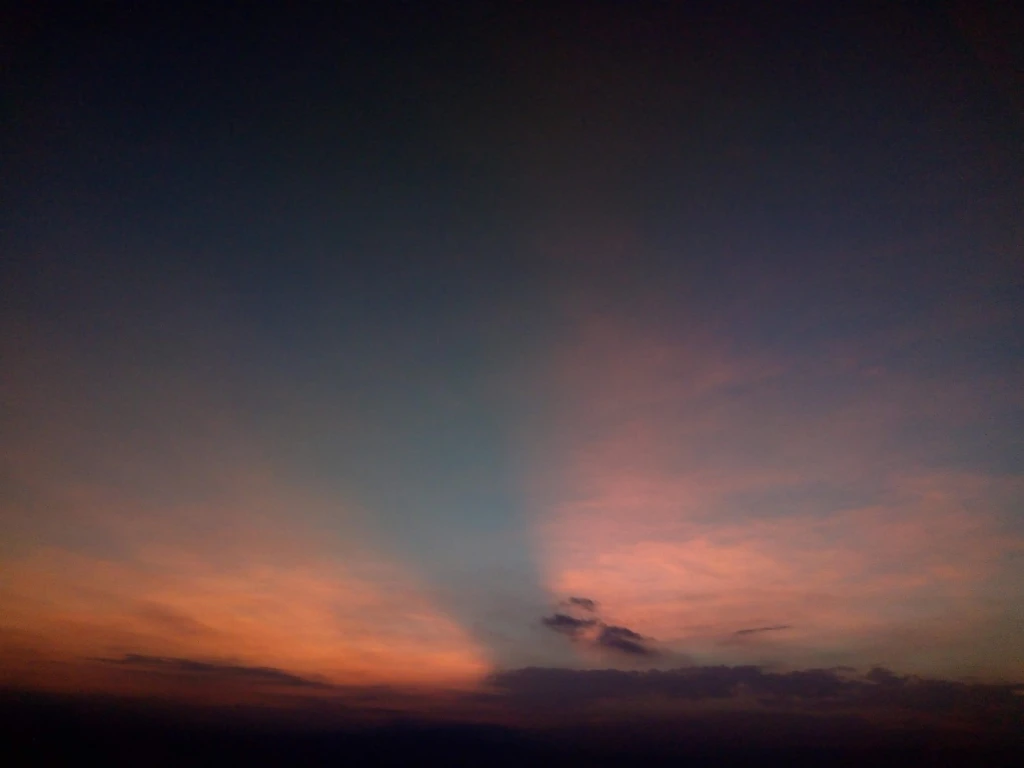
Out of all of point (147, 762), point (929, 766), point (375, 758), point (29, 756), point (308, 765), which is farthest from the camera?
point (375, 758)

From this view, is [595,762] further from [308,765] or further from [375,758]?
[308,765]

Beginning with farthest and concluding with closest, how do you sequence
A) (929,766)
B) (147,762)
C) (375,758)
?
(375,758) < (929,766) < (147,762)

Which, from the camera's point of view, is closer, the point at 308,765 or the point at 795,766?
the point at 308,765

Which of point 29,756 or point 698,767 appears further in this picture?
point 698,767

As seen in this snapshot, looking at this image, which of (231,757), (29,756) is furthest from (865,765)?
(29,756)

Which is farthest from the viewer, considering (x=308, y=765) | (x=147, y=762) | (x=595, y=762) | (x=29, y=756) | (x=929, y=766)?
(x=595, y=762)

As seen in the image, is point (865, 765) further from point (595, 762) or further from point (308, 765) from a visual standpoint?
point (308, 765)

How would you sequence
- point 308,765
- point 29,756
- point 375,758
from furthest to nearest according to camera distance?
point 375,758 → point 308,765 → point 29,756

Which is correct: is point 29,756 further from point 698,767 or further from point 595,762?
point 698,767

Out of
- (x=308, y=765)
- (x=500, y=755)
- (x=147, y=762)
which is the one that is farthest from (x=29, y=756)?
(x=500, y=755)

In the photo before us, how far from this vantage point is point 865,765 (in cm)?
3794

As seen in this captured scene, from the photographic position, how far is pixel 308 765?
37.0m

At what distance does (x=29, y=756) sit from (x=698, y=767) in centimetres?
4344

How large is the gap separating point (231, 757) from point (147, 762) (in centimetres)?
668
